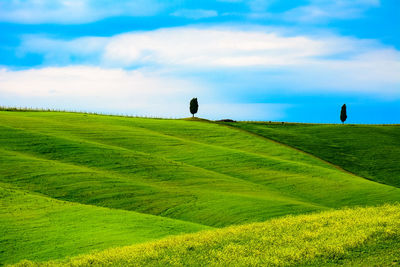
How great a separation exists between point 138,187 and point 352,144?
5002 cm

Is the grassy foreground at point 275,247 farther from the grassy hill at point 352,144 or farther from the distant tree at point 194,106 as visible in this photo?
the distant tree at point 194,106

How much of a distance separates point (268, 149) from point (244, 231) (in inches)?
1700

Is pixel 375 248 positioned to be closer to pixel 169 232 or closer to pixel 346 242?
pixel 346 242

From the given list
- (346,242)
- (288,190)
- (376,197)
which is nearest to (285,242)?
(346,242)

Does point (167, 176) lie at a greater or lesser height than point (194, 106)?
lesser

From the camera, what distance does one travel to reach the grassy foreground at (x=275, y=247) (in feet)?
49.7

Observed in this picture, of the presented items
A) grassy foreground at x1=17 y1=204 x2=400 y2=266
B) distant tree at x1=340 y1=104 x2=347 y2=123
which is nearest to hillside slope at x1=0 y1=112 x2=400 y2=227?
grassy foreground at x1=17 y1=204 x2=400 y2=266

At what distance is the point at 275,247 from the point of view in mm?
16438

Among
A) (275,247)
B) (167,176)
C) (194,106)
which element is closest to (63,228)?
(275,247)

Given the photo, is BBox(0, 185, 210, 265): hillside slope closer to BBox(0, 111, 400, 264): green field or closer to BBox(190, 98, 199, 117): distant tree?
BBox(0, 111, 400, 264): green field

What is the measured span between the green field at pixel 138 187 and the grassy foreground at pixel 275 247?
390mm

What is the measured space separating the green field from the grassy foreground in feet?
1.28

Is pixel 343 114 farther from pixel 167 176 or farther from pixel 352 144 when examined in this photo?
pixel 167 176

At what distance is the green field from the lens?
23.1 metres
